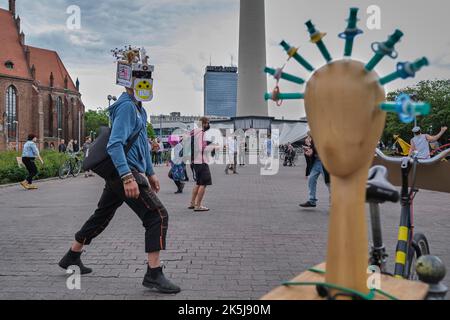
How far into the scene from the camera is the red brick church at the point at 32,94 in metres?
70.2

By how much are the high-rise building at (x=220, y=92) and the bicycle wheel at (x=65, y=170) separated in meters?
143

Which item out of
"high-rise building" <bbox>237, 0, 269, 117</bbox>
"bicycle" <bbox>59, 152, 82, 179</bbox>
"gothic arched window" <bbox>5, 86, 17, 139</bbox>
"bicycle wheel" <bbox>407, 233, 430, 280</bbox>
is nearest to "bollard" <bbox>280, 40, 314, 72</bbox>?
"bicycle wheel" <bbox>407, 233, 430, 280</bbox>

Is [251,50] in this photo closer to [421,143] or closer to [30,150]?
[30,150]

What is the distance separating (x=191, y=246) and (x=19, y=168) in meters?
14.4

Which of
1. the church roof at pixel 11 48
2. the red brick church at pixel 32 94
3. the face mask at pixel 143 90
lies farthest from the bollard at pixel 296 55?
the church roof at pixel 11 48

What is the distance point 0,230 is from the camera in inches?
313

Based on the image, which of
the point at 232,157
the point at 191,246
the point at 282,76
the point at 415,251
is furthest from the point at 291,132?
the point at 282,76

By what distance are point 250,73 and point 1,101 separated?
33959mm

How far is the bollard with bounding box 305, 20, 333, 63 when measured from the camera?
178 cm

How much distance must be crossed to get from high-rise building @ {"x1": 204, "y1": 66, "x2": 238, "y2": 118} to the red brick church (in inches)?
3062

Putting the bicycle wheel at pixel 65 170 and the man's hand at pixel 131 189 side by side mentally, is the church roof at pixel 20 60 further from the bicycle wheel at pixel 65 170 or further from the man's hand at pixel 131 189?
the man's hand at pixel 131 189

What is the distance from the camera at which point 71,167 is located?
73.5 feet
